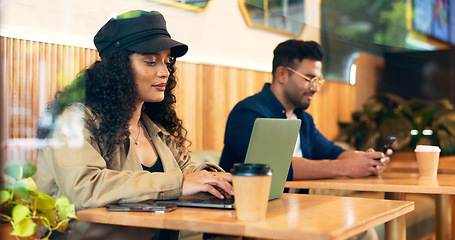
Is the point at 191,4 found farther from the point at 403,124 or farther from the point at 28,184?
the point at 403,124

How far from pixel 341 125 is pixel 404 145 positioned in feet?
2.13

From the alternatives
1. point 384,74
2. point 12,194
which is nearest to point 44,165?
point 12,194

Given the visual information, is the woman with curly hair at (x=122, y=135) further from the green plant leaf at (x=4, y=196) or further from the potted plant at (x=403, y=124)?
the potted plant at (x=403, y=124)

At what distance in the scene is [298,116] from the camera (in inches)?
105

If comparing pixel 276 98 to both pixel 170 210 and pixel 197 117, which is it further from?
pixel 170 210

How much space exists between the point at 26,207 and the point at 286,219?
534 mm

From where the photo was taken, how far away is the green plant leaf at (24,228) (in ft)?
3.70

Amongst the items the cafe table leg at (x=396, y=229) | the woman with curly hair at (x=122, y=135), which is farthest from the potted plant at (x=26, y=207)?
the cafe table leg at (x=396, y=229)

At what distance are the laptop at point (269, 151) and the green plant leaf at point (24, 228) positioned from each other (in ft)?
1.09

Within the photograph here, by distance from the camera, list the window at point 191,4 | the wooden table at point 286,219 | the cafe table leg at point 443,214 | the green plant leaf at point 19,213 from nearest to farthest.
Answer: the wooden table at point 286,219 → the green plant leaf at point 19,213 → the window at point 191,4 → the cafe table leg at point 443,214

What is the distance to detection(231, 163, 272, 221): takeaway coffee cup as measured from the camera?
1.08 meters

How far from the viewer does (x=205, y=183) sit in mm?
1420

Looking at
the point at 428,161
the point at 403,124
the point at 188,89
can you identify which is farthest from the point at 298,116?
the point at 403,124

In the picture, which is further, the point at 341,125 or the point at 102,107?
the point at 341,125
